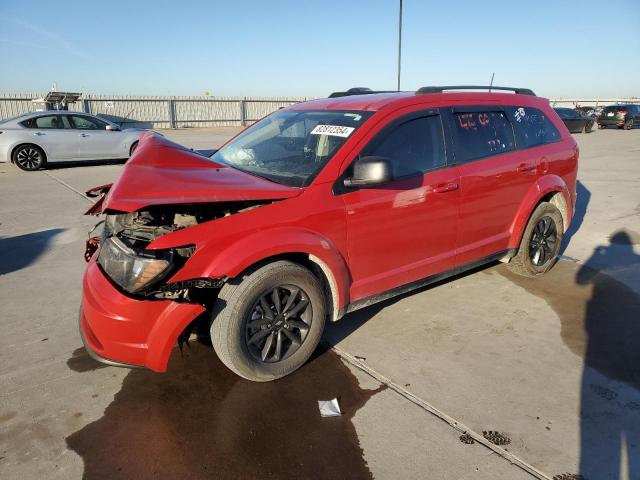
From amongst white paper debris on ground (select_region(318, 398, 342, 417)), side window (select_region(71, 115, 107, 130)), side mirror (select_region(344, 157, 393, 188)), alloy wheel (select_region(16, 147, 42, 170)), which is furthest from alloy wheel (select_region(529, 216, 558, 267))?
alloy wheel (select_region(16, 147, 42, 170))

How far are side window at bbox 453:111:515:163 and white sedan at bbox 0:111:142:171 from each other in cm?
1146

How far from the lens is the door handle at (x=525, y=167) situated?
4.25 metres

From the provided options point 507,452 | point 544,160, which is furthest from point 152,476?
point 544,160

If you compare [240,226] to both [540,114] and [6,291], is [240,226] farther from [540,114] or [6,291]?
[540,114]

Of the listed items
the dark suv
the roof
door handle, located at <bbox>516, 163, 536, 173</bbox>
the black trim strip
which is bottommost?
the black trim strip

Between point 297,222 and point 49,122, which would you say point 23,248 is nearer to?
point 297,222

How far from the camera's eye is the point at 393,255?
3.43 metres

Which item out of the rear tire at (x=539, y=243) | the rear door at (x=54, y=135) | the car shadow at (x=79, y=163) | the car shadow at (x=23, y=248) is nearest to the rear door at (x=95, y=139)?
the rear door at (x=54, y=135)

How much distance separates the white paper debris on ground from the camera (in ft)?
8.79

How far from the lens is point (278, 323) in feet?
9.68

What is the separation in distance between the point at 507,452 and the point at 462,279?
8.25 ft

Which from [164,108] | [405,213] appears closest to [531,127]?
[405,213]

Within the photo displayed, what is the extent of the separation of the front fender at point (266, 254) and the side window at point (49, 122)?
1169 centimetres

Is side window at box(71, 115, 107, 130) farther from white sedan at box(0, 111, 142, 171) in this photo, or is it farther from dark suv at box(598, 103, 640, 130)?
dark suv at box(598, 103, 640, 130)
